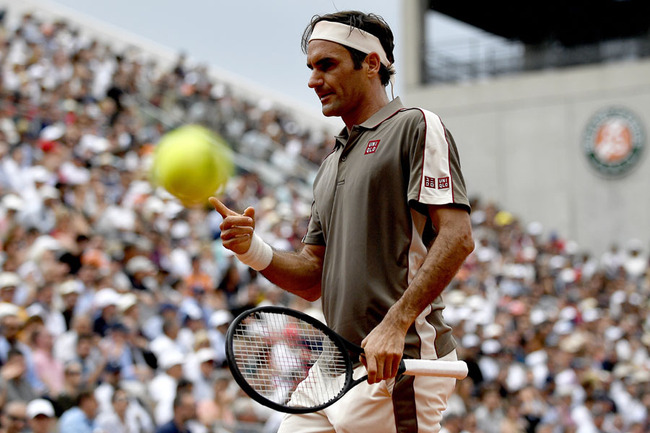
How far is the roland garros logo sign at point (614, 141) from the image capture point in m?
21.7

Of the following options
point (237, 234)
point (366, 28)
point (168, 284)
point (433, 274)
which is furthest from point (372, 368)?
point (168, 284)

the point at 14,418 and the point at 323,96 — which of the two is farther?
the point at 14,418

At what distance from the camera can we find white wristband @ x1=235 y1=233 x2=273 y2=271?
3.75 meters

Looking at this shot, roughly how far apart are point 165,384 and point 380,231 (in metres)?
5.14

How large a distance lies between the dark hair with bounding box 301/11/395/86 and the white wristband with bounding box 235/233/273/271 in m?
0.76

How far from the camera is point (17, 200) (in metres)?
9.57

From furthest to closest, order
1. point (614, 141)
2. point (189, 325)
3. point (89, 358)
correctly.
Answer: point (614, 141) → point (189, 325) → point (89, 358)

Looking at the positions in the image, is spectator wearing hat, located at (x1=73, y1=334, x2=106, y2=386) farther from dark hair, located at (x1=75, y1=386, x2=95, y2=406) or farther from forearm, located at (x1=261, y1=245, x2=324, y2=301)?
forearm, located at (x1=261, y1=245, x2=324, y2=301)

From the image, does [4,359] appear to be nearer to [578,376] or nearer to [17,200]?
[17,200]

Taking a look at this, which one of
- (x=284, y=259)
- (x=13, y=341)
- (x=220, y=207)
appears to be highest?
(x=220, y=207)

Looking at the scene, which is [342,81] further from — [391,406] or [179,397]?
[179,397]

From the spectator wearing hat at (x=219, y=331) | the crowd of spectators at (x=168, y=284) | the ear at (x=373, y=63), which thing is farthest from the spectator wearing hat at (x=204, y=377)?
the ear at (x=373, y=63)

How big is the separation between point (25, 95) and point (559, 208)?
42.9 feet

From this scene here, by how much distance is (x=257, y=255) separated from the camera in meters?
3.78
